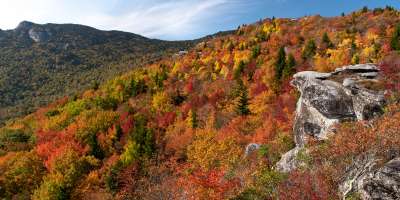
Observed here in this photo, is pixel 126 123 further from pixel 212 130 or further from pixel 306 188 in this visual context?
pixel 306 188

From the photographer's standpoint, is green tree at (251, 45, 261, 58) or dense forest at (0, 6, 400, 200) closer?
dense forest at (0, 6, 400, 200)

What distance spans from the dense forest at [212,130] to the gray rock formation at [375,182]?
1191 mm

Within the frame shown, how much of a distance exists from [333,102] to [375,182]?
66.0ft

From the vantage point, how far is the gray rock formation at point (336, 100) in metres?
Result: 36.3

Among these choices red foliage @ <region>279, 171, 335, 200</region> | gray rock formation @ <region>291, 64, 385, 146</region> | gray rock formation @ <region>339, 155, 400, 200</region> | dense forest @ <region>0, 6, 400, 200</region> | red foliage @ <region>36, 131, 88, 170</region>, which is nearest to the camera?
gray rock formation @ <region>339, 155, 400, 200</region>

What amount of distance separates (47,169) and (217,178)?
217 ft

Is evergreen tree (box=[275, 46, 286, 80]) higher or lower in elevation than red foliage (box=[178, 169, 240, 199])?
higher

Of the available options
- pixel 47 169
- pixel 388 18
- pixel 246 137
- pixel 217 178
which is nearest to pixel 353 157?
pixel 217 178

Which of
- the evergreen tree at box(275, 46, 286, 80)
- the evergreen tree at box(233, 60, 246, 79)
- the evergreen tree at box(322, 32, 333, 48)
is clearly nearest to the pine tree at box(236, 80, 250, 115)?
the evergreen tree at box(275, 46, 286, 80)

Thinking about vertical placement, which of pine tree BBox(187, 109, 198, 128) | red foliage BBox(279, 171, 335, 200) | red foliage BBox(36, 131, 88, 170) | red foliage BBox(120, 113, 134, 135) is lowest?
red foliage BBox(36, 131, 88, 170)

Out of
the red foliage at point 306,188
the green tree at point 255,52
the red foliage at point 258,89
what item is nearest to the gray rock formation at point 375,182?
the red foliage at point 306,188

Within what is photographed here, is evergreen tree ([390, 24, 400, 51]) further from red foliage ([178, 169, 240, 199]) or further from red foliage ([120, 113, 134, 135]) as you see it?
red foliage ([120, 113, 134, 135])

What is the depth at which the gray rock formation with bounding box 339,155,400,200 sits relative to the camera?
64.5 ft

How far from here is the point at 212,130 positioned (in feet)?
271
